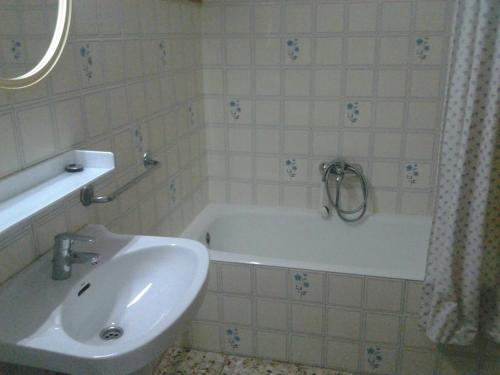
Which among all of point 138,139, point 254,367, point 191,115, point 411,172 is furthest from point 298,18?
point 254,367

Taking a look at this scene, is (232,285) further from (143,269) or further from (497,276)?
(497,276)

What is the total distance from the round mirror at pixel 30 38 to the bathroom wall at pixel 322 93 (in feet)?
4.13

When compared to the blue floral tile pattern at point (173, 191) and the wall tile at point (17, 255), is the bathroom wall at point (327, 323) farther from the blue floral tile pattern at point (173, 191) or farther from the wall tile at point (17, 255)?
the wall tile at point (17, 255)

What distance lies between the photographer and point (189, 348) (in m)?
2.20

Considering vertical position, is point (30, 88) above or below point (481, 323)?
above

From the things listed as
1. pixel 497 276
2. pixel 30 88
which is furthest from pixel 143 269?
pixel 497 276

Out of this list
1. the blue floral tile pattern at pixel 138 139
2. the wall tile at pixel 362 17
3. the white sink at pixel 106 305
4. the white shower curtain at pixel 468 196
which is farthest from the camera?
the wall tile at pixel 362 17

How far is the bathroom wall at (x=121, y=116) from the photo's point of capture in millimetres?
1230

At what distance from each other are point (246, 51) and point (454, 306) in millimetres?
1521

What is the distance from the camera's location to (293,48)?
7.84 ft

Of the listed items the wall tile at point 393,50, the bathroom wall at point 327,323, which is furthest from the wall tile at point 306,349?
the wall tile at point 393,50

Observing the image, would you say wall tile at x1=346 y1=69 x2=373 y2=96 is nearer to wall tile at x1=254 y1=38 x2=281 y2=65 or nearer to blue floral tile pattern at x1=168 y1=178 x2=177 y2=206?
wall tile at x1=254 y1=38 x2=281 y2=65

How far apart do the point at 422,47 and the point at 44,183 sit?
178 centimetres

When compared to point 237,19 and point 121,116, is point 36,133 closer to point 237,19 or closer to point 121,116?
point 121,116
